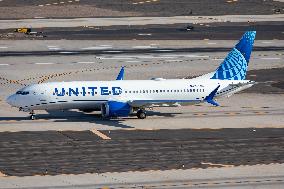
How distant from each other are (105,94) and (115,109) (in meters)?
2.09

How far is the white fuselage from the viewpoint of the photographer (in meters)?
97.0

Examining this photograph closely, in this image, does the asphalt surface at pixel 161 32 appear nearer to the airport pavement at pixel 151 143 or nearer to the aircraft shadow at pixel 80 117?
the airport pavement at pixel 151 143

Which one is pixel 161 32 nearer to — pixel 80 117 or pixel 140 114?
pixel 80 117

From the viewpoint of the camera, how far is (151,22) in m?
199

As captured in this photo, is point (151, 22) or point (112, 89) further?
point (151, 22)

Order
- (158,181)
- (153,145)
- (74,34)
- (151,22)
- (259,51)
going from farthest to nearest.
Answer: (151,22) → (74,34) → (259,51) → (153,145) → (158,181)

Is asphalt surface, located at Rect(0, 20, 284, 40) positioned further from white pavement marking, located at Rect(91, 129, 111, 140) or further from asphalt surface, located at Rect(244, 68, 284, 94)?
white pavement marking, located at Rect(91, 129, 111, 140)

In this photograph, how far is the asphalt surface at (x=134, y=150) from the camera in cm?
7681

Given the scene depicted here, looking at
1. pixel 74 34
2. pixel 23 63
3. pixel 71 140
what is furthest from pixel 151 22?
pixel 71 140

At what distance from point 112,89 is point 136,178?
26.8m

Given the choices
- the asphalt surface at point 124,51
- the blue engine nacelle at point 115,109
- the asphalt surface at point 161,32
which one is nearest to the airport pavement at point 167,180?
the blue engine nacelle at point 115,109

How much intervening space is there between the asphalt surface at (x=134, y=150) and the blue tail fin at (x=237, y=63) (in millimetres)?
11237

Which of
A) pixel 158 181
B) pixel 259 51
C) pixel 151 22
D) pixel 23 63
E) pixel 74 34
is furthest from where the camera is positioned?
pixel 151 22

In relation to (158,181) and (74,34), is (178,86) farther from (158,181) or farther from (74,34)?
(74,34)
